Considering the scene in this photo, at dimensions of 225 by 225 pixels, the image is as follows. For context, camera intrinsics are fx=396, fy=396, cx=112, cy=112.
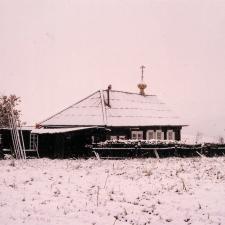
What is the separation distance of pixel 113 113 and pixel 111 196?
22.3 meters

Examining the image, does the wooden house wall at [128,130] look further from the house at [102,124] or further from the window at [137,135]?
the window at [137,135]

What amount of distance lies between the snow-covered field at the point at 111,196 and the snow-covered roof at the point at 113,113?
14.5m

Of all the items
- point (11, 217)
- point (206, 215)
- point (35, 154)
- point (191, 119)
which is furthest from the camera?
point (191, 119)

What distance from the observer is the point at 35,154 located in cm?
3253

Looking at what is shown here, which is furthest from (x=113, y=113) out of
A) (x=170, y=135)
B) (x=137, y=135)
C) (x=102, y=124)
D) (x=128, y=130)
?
(x=170, y=135)

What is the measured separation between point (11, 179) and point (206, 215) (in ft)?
28.3

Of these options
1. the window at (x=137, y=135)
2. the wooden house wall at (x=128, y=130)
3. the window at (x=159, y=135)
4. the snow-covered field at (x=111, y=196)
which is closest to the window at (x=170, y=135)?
the wooden house wall at (x=128, y=130)

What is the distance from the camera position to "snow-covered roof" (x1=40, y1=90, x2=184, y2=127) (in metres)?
35.9

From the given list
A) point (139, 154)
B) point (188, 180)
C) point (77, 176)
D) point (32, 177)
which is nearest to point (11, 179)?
point (32, 177)

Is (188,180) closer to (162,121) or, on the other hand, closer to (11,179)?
(11,179)

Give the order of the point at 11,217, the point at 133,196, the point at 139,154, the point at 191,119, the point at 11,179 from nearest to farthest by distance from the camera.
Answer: the point at 11,217
the point at 133,196
the point at 11,179
the point at 139,154
the point at 191,119

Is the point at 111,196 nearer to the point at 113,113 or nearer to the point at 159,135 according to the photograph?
the point at 113,113

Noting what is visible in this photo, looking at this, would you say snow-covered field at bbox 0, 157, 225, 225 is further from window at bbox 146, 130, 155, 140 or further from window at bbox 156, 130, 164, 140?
window at bbox 156, 130, 164, 140

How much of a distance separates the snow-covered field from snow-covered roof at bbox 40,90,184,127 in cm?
1445
